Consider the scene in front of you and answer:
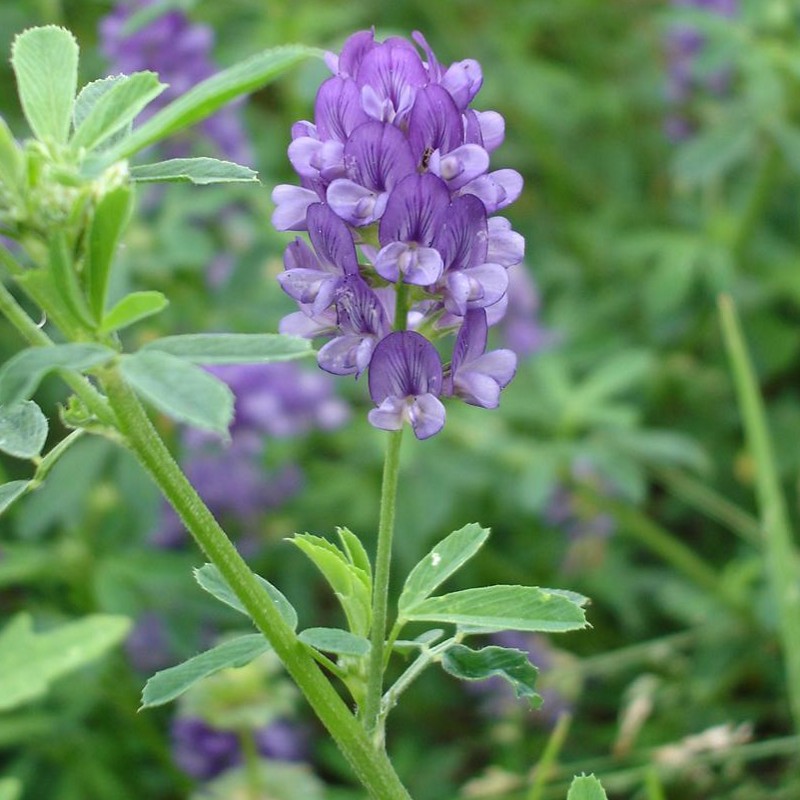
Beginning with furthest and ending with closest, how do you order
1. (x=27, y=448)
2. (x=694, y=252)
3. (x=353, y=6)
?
(x=353, y=6)
(x=694, y=252)
(x=27, y=448)

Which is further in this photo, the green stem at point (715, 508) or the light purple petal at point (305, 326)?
the green stem at point (715, 508)

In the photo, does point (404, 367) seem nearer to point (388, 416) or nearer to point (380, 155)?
point (388, 416)

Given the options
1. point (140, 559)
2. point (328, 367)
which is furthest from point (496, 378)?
point (140, 559)

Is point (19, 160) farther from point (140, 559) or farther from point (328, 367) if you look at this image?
point (140, 559)

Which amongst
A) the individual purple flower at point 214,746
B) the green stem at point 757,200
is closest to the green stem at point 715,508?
the green stem at point 757,200

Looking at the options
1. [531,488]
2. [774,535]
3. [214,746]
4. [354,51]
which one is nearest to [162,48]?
[531,488]

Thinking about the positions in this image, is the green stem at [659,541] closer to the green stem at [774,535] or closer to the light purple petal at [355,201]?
the green stem at [774,535]

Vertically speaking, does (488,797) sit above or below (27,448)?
below
